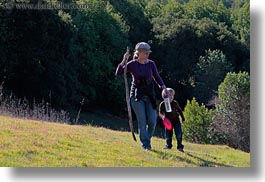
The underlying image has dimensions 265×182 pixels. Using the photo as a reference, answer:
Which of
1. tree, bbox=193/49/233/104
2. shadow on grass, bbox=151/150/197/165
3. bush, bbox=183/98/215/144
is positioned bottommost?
shadow on grass, bbox=151/150/197/165

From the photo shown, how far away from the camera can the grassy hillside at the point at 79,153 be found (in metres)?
7.00

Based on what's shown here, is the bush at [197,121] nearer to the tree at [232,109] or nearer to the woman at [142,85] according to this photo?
the tree at [232,109]

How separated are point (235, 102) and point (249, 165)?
724cm

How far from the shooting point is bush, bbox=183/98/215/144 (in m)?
17.3

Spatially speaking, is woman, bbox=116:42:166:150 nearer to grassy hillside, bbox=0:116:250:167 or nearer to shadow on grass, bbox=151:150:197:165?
shadow on grass, bbox=151:150:197:165

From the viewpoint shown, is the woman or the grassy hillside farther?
the woman

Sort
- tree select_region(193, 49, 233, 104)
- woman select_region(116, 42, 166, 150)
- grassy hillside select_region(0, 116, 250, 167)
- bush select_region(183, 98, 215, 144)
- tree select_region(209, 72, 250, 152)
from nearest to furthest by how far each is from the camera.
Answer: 1. grassy hillside select_region(0, 116, 250, 167)
2. woman select_region(116, 42, 166, 150)
3. tree select_region(209, 72, 250, 152)
4. bush select_region(183, 98, 215, 144)
5. tree select_region(193, 49, 233, 104)

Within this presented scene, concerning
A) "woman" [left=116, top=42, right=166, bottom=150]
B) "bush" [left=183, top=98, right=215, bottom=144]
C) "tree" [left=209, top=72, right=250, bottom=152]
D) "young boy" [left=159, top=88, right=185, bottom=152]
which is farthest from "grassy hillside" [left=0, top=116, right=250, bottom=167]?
"bush" [left=183, top=98, right=215, bottom=144]

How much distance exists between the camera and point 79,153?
24.2 ft

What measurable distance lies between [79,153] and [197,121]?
11706 mm

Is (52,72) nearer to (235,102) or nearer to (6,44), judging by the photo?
(6,44)

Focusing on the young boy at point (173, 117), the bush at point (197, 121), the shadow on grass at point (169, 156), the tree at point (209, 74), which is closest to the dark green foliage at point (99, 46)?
the tree at point (209, 74)

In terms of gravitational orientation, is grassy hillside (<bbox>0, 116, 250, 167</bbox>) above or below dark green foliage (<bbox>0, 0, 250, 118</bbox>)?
below

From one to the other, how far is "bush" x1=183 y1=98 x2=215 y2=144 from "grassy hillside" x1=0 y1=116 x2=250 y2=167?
8759mm
